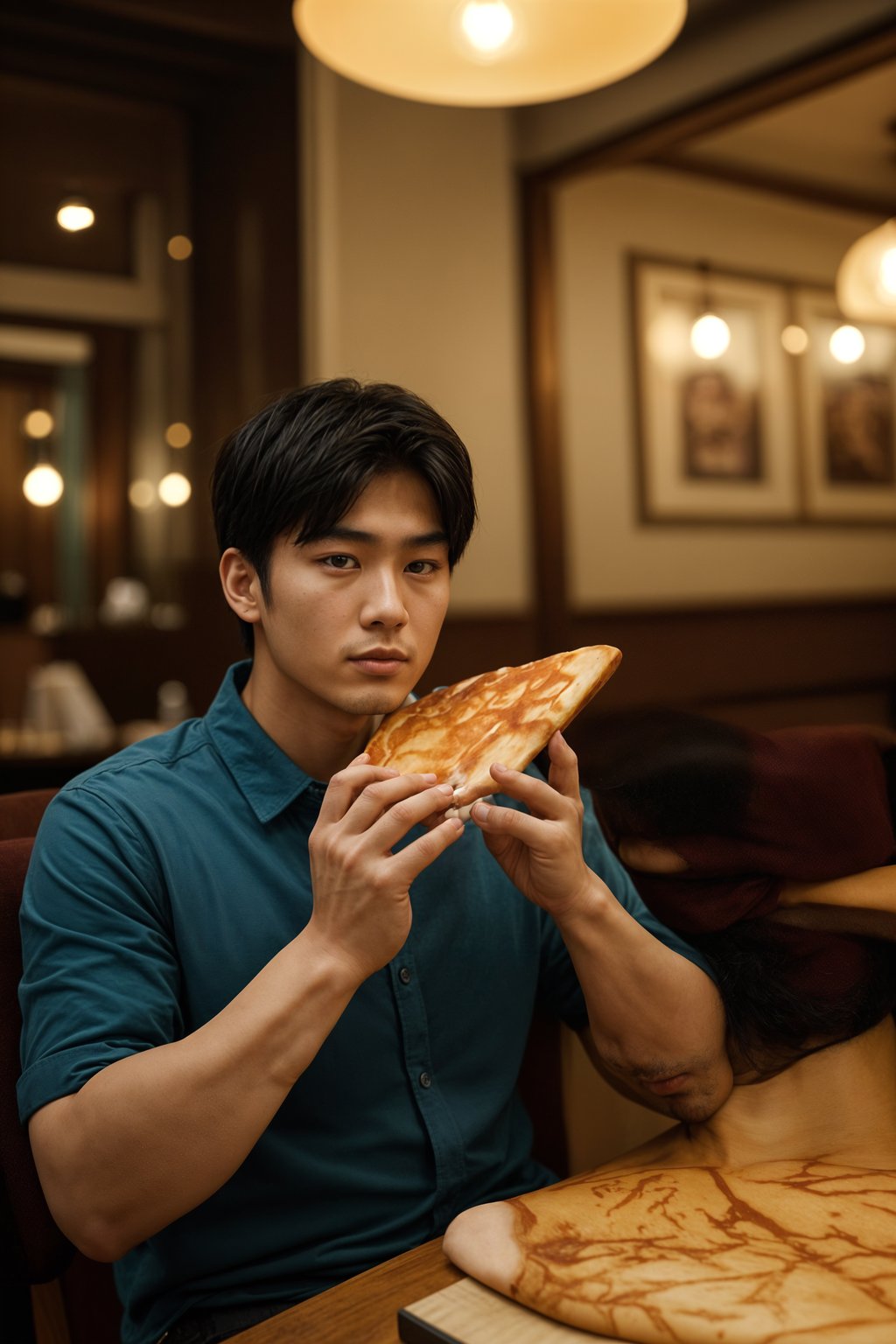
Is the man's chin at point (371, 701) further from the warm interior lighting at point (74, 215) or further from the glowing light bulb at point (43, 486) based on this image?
the glowing light bulb at point (43, 486)

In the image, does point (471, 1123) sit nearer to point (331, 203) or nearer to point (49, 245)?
point (331, 203)

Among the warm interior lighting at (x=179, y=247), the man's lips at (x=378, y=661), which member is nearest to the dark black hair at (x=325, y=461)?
the man's lips at (x=378, y=661)

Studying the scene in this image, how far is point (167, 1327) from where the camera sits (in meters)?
1.13

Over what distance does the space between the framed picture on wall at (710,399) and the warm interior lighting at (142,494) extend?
7.42 ft

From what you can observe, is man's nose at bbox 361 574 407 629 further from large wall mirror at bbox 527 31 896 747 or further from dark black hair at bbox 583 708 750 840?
large wall mirror at bbox 527 31 896 747

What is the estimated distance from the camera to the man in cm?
101

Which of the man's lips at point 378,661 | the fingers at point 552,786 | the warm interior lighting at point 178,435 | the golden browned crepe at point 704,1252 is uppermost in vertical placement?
the warm interior lighting at point 178,435

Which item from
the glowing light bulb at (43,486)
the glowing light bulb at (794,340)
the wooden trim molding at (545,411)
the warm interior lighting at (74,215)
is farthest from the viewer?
the glowing light bulb at (43,486)

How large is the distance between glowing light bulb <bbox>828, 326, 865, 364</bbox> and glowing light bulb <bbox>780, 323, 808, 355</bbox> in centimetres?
14

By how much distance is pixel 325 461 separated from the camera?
1230 mm

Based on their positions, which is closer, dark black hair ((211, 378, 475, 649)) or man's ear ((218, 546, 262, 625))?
dark black hair ((211, 378, 475, 649))

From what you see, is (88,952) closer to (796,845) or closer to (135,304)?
(796,845)

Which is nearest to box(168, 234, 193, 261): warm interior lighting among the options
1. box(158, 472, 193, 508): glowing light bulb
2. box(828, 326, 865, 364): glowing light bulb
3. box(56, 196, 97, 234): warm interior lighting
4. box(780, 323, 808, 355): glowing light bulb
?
box(56, 196, 97, 234): warm interior lighting

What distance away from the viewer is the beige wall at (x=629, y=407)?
3.88m
